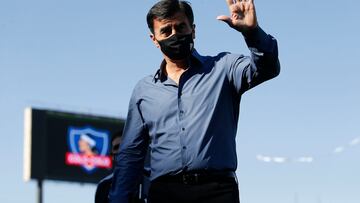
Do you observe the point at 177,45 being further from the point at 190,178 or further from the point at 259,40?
the point at 190,178

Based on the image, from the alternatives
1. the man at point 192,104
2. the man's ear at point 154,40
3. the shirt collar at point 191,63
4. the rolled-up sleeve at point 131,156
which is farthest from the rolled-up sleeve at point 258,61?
the rolled-up sleeve at point 131,156

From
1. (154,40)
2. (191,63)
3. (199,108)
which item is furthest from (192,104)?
(154,40)

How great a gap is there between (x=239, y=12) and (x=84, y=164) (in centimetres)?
4512

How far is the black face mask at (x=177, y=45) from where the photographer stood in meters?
4.97

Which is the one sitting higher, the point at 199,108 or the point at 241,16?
the point at 241,16

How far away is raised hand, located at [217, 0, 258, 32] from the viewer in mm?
4637

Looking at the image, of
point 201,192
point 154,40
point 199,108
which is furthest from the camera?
point 154,40

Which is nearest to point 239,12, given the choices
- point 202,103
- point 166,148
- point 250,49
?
point 250,49


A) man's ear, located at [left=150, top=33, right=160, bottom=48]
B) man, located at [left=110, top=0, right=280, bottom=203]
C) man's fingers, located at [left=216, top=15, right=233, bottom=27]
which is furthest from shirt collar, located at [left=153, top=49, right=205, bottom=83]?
man's fingers, located at [left=216, top=15, right=233, bottom=27]

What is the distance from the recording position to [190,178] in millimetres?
4793

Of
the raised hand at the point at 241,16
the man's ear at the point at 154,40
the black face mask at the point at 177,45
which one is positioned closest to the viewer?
the raised hand at the point at 241,16

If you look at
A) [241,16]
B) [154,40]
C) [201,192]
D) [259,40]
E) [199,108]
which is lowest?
[201,192]

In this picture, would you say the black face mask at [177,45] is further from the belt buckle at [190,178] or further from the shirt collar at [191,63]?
the belt buckle at [190,178]

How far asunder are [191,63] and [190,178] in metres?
0.69
